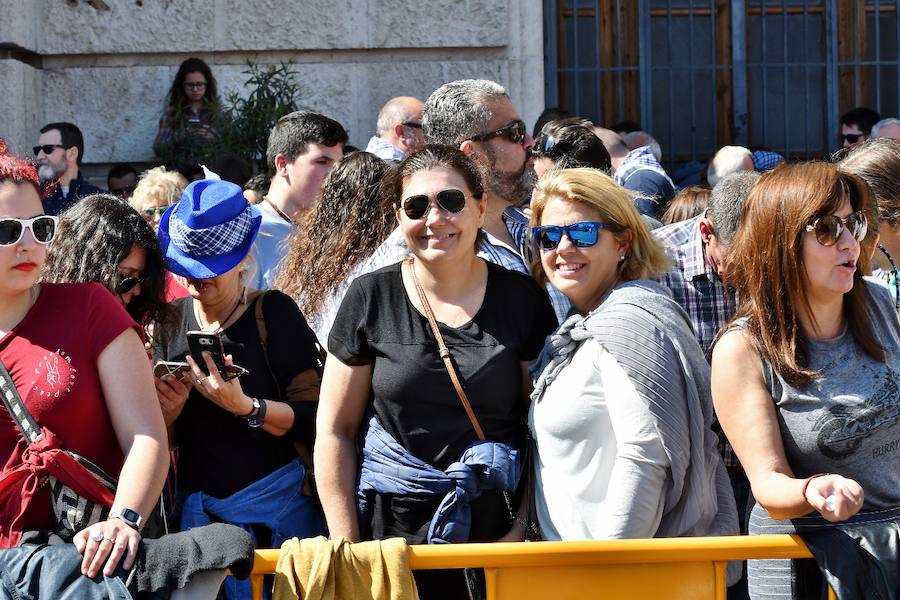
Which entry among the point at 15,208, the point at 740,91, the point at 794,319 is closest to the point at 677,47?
the point at 740,91

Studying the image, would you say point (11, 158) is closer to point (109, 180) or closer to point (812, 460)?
point (812, 460)

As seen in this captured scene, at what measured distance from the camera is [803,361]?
286 centimetres

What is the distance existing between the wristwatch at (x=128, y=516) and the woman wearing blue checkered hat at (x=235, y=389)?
638 millimetres

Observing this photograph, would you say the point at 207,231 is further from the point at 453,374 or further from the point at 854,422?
the point at 854,422

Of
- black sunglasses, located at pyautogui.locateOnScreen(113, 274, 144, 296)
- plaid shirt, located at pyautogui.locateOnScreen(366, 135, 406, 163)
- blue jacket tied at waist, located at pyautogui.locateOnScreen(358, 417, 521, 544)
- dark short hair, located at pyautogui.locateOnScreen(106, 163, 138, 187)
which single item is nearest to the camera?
blue jacket tied at waist, located at pyautogui.locateOnScreen(358, 417, 521, 544)

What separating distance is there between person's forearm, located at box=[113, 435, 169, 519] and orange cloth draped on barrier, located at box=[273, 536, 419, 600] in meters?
0.33

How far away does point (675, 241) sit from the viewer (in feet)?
13.8

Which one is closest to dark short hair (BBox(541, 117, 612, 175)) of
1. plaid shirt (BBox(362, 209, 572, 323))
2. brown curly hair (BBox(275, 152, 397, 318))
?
brown curly hair (BBox(275, 152, 397, 318))

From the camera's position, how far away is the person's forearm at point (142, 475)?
9.00ft

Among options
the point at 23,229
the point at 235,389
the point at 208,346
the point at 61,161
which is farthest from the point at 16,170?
the point at 61,161

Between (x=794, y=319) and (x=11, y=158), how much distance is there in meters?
1.93

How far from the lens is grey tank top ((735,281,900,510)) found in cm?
279

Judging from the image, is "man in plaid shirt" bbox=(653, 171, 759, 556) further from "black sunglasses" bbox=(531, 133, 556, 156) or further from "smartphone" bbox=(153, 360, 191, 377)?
"smartphone" bbox=(153, 360, 191, 377)

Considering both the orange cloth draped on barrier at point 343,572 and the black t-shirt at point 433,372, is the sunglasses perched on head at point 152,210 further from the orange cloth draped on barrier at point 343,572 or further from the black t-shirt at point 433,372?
the orange cloth draped on barrier at point 343,572
